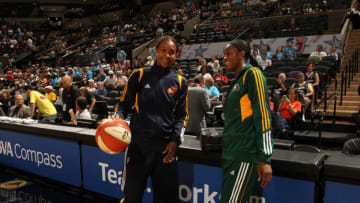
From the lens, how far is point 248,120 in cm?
166

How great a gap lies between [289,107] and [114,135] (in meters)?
3.88

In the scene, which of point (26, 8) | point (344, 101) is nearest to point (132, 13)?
point (26, 8)

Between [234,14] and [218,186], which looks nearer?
[218,186]

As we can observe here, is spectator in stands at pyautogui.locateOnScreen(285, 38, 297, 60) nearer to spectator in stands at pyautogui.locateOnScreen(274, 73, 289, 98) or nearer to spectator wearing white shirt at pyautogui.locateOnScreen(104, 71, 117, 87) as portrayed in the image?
spectator in stands at pyautogui.locateOnScreen(274, 73, 289, 98)

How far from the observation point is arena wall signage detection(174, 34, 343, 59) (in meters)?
9.51

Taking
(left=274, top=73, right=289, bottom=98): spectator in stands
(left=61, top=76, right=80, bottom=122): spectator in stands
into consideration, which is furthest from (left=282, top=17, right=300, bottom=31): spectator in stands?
(left=61, top=76, right=80, bottom=122): spectator in stands

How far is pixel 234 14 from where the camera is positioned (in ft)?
57.0

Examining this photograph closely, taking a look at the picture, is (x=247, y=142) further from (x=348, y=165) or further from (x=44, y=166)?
(x=44, y=166)

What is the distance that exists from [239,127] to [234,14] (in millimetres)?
16871

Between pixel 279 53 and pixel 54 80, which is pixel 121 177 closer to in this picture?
pixel 279 53

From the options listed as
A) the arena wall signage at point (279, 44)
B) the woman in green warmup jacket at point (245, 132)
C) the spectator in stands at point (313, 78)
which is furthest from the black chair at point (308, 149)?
the arena wall signage at point (279, 44)

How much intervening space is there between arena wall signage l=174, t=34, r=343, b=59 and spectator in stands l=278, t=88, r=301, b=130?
5.51 meters

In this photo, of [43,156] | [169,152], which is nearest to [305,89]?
[169,152]

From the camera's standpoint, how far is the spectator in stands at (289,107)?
5.04m
